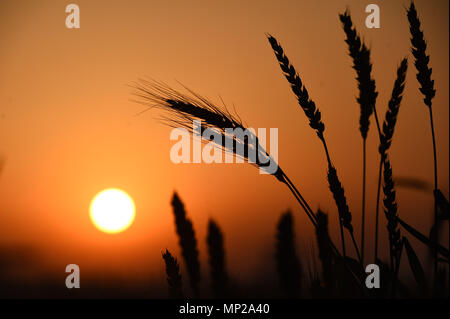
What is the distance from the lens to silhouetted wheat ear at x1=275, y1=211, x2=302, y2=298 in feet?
3.57

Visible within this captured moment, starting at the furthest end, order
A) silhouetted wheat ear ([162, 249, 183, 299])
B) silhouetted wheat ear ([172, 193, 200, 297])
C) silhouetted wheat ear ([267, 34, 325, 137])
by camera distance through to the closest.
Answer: silhouetted wheat ear ([172, 193, 200, 297]), silhouetted wheat ear ([267, 34, 325, 137]), silhouetted wheat ear ([162, 249, 183, 299])

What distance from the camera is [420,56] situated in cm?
101

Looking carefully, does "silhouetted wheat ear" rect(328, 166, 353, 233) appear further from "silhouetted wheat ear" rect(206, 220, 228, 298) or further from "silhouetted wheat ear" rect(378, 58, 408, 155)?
"silhouetted wheat ear" rect(206, 220, 228, 298)

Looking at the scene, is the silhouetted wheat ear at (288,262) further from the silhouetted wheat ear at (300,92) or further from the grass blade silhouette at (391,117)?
the silhouetted wheat ear at (300,92)

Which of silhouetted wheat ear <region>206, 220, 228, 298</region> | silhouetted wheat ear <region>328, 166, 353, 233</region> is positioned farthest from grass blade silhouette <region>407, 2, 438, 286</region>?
silhouetted wheat ear <region>206, 220, 228, 298</region>

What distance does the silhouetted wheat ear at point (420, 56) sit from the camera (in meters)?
1.00

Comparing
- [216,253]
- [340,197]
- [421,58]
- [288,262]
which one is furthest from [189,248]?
[421,58]

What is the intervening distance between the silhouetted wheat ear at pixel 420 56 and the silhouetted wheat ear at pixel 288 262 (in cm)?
52

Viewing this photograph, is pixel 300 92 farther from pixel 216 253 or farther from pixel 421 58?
pixel 216 253

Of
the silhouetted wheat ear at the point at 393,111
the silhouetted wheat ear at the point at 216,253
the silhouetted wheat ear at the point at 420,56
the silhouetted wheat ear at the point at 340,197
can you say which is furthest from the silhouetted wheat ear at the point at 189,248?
the silhouetted wheat ear at the point at 420,56

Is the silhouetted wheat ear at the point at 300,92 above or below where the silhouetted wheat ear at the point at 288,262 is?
above

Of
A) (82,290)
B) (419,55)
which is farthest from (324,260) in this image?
(82,290)

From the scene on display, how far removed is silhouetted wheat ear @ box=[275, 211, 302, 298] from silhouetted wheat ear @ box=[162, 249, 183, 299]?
1.27 feet

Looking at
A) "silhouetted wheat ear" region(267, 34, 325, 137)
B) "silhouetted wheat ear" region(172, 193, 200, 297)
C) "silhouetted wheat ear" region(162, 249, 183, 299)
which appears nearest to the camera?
"silhouetted wheat ear" region(162, 249, 183, 299)
